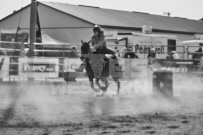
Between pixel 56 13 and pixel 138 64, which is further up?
pixel 56 13

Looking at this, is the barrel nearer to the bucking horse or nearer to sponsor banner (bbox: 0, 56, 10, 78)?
the bucking horse

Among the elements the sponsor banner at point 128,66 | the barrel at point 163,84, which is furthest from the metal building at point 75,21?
the barrel at point 163,84

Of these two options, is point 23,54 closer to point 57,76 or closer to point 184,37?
point 57,76

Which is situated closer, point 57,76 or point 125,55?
point 57,76

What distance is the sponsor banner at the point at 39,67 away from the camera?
14.4 m

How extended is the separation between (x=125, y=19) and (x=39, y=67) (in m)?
30.1

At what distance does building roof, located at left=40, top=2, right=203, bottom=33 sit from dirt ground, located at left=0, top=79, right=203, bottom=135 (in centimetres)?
2655

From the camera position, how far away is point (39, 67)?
14680 millimetres

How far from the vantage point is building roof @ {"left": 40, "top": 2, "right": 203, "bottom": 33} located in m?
38.7

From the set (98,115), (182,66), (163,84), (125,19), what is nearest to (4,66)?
(163,84)

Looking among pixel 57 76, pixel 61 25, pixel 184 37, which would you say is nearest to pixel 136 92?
pixel 57 76

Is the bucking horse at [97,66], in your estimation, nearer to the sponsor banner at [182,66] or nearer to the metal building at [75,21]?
the sponsor banner at [182,66]

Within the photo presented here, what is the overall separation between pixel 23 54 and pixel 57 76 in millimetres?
2093

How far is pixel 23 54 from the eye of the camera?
52.3ft
